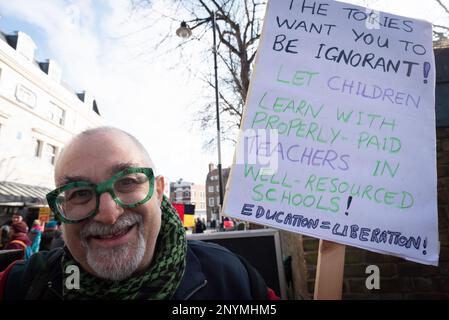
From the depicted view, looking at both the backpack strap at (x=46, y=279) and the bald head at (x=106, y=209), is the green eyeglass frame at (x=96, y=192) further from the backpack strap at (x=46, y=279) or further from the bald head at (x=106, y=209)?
the backpack strap at (x=46, y=279)

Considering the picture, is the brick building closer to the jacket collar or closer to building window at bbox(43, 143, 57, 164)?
the jacket collar

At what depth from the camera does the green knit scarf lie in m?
1.17

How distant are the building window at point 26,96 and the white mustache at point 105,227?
69.5 feet

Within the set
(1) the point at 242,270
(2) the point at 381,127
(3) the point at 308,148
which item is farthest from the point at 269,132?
(1) the point at 242,270

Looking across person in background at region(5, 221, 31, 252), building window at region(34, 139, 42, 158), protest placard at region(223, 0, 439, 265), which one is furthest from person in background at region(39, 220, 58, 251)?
building window at region(34, 139, 42, 158)

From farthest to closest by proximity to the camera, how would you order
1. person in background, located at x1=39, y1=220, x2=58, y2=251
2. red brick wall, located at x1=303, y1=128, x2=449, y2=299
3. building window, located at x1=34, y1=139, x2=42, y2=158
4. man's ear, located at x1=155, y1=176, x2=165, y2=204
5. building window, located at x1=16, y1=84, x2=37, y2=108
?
building window, located at x1=34, y1=139, x2=42, y2=158, building window, located at x1=16, y1=84, x2=37, y2=108, person in background, located at x1=39, y1=220, x2=58, y2=251, red brick wall, located at x1=303, y1=128, x2=449, y2=299, man's ear, located at x1=155, y1=176, x2=165, y2=204

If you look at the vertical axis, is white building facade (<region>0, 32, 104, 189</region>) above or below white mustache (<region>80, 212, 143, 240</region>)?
above

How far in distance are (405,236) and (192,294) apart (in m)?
1.07

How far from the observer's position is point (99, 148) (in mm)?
1228

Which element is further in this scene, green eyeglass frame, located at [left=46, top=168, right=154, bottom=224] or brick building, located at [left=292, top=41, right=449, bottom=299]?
brick building, located at [left=292, top=41, right=449, bottom=299]

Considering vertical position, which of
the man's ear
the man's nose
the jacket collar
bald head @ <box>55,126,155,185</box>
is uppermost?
bald head @ <box>55,126,155,185</box>

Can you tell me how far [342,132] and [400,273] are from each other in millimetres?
1620

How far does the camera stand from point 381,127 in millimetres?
1296
